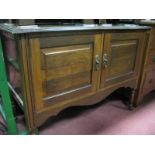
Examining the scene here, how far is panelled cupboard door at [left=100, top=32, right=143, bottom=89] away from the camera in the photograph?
1.26m

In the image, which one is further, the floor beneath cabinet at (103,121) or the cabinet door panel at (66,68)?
the floor beneath cabinet at (103,121)

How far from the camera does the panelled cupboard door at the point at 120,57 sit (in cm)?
126

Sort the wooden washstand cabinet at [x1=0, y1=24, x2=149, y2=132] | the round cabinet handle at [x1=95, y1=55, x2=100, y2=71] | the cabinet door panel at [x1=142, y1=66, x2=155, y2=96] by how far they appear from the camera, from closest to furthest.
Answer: the wooden washstand cabinet at [x1=0, y1=24, x2=149, y2=132]
the round cabinet handle at [x1=95, y1=55, x2=100, y2=71]
the cabinet door panel at [x1=142, y1=66, x2=155, y2=96]

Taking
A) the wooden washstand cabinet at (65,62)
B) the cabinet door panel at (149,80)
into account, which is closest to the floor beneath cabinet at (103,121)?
the cabinet door panel at (149,80)

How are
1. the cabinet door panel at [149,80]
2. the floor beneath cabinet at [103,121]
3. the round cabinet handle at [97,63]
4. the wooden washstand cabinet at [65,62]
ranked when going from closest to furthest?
the wooden washstand cabinet at [65,62] < the round cabinet handle at [97,63] < the floor beneath cabinet at [103,121] < the cabinet door panel at [149,80]

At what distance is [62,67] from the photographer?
3.49 ft

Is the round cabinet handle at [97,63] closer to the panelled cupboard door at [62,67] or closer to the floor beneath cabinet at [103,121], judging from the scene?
the panelled cupboard door at [62,67]

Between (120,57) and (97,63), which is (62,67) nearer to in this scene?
(97,63)

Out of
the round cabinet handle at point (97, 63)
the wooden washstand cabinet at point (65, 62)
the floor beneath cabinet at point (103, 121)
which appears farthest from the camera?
the floor beneath cabinet at point (103, 121)

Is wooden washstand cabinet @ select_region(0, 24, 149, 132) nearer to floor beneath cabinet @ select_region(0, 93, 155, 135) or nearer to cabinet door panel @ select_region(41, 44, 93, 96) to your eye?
cabinet door panel @ select_region(41, 44, 93, 96)

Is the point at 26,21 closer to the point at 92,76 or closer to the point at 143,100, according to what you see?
the point at 92,76

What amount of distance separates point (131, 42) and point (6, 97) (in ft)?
3.71

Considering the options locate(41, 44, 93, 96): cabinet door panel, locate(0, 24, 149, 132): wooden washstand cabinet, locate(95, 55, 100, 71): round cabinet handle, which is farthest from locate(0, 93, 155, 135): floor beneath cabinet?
locate(95, 55, 100, 71): round cabinet handle

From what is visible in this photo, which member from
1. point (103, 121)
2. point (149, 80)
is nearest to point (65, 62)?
point (103, 121)
